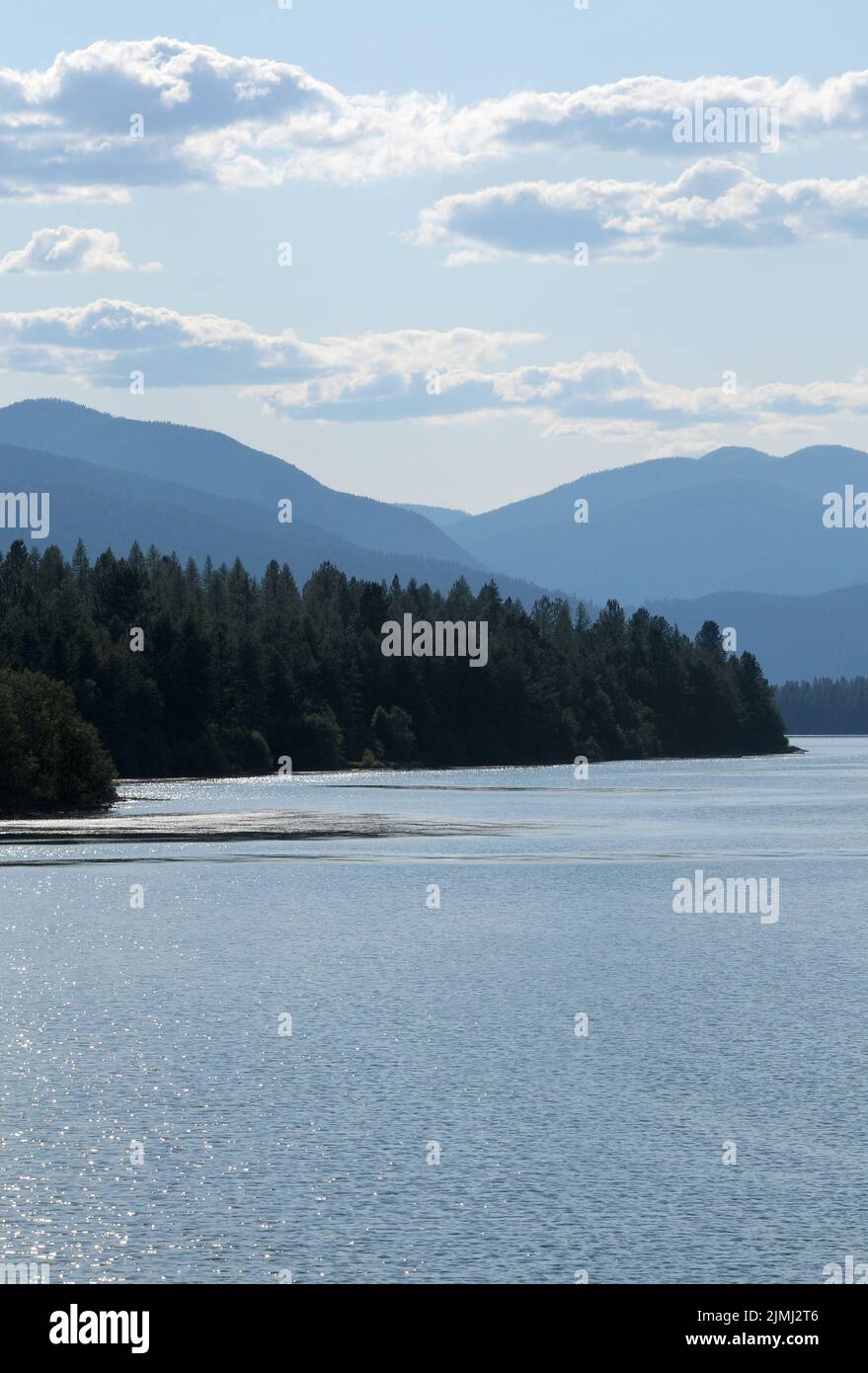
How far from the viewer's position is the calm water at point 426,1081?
2595cm

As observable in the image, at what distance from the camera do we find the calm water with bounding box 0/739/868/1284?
85.1ft

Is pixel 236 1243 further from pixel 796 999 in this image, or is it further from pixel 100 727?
pixel 100 727

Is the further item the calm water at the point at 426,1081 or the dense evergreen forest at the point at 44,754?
the dense evergreen forest at the point at 44,754

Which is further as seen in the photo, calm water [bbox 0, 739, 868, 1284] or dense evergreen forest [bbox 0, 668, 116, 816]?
dense evergreen forest [bbox 0, 668, 116, 816]

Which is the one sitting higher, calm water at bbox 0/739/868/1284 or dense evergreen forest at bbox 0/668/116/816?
dense evergreen forest at bbox 0/668/116/816

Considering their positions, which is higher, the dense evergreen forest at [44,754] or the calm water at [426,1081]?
the dense evergreen forest at [44,754]

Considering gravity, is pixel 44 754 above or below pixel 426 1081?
above

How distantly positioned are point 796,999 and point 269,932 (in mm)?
19673

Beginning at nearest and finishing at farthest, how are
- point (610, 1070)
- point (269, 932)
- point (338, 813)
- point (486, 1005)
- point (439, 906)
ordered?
point (610, 1070) < point (486, 1005) < point (269, 932) < point (439, 906) < point (338, 813)

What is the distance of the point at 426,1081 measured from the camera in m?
36.6

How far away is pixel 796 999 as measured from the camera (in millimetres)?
46906

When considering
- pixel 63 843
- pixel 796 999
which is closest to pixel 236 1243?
pixel 796 999

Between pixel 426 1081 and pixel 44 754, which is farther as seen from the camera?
pixel 44 754
